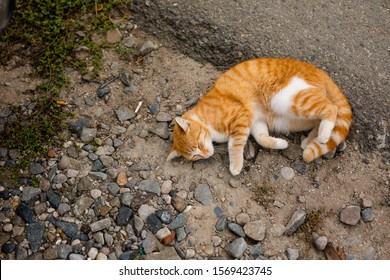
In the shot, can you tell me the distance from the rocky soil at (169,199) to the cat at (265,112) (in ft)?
0.49

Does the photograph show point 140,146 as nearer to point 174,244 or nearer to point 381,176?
point 174,244

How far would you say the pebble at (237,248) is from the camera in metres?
3.36

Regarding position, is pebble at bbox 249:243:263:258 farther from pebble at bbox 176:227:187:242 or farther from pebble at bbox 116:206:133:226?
pebble at bbox 116:206:133:226

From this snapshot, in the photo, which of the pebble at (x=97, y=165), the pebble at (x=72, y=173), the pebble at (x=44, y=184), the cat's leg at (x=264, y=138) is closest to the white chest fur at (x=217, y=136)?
the cat's leg at (x=264, y=138)

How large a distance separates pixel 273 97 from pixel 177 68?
3.44 ft

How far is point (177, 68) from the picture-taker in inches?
173

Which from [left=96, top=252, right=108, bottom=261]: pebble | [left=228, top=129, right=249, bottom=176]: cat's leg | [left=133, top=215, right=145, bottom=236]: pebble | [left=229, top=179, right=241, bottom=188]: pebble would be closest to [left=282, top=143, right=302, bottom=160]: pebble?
[left=228, top=129, right=249, bottom=176]: cat's leg

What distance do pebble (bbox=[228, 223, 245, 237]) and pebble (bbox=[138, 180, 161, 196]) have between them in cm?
64

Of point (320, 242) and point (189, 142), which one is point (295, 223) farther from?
point (189, 142)

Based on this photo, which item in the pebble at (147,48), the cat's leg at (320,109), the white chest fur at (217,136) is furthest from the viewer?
the pebble at (147,48)

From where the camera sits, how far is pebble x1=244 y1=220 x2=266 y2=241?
3.43m

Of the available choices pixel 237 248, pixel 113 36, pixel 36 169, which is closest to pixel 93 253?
pixel 36 169

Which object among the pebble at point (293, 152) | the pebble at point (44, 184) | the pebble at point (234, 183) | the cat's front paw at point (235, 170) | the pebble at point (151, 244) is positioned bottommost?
the pebble at point (44, 184)

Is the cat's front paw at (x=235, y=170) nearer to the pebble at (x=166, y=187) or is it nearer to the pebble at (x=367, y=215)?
the pebble at (x=166, y=187)
